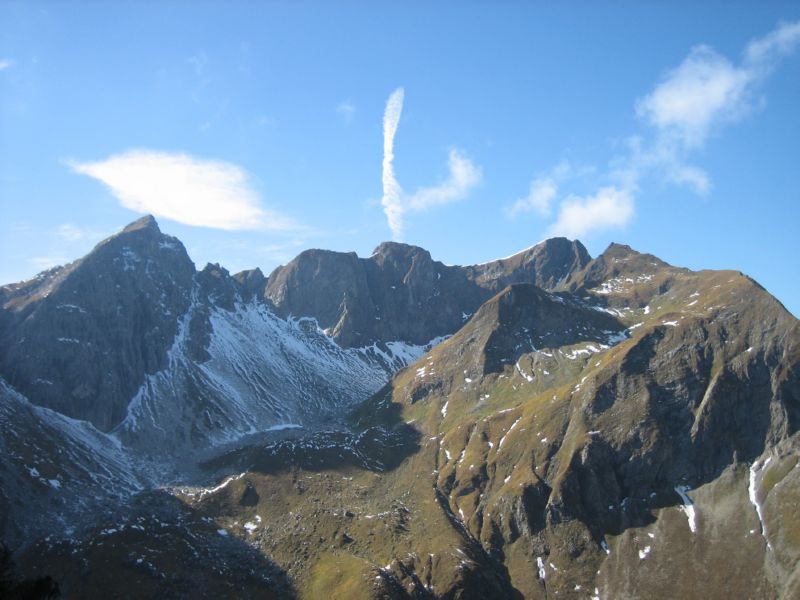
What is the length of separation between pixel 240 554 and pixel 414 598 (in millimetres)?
56684

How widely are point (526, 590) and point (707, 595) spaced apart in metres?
48.1

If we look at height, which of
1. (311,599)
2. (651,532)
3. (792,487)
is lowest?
(311,599)

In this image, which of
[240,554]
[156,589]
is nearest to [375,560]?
[240,554]

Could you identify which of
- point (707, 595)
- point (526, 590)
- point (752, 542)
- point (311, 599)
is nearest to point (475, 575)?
point (526, 590)

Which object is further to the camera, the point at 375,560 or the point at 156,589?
the point at 375,560

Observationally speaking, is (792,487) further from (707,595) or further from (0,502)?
(0,502)

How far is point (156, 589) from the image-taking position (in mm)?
173125

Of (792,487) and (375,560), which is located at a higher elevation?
(792,487)

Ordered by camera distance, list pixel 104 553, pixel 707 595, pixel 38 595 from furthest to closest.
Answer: pixel 104 553
pixel 707 595
pixel 38 595

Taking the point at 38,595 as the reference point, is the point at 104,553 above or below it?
below

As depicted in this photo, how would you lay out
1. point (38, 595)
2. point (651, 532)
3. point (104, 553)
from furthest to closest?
point (651, 532) → point (104, 553) → point (38, 595)

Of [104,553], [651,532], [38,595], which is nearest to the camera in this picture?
[38,595]

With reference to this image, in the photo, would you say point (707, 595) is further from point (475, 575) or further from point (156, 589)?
point (156, 589)

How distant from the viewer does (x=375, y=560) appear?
197125mm
